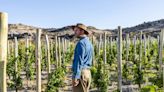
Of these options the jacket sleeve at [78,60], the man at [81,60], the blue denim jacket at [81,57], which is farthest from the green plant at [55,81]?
the jacket sleeve at [78,60]

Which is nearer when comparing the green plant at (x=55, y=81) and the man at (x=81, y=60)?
the man at (x=81, y=60)

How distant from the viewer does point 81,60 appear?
7.50m

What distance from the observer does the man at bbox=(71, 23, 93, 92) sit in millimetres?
7434

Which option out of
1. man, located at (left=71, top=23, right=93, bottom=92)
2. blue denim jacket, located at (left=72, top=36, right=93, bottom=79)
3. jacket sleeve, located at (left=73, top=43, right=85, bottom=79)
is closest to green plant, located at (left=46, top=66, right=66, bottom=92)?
man, located at (left=71, top=23, right=93, bottom=92)

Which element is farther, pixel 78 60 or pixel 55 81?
pixel 55 81

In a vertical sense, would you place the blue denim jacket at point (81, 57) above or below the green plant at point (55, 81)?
above

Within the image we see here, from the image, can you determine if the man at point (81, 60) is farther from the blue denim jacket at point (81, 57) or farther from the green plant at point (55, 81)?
the green plant at point (55, 81)

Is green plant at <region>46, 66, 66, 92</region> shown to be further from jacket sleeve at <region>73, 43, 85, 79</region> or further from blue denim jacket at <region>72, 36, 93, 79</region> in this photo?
jacket sleeve at <region>73, 43, 85, 79</region>

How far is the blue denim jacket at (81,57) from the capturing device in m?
7.41

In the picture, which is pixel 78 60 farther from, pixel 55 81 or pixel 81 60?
pixel 55 81

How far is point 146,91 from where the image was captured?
8.79 m

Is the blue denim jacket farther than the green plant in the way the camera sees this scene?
No

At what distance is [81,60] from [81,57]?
0.05m

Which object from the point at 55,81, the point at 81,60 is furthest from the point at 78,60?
the point at 55,81
